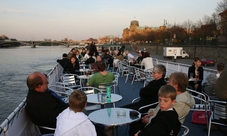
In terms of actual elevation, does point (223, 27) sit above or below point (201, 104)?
above

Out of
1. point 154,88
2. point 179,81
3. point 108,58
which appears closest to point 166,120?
point 179,81

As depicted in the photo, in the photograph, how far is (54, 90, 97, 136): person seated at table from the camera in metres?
2.18

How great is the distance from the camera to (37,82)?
3064mm

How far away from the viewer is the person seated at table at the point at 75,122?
7.15ft

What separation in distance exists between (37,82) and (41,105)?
340 millimetres

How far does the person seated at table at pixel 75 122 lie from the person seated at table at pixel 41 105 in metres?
0.68

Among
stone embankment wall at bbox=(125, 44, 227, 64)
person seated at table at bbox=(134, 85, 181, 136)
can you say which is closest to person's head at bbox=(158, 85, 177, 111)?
person seated at table at bbox=(134, 85, 181, 136)

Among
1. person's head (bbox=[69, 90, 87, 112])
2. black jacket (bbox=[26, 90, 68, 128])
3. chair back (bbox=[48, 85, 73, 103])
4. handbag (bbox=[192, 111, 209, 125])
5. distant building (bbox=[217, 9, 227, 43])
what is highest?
distant building (bbox=[217, 9, 227, 43])

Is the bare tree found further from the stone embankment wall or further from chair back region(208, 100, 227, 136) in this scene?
chair back region(208, 100, 227, 136)

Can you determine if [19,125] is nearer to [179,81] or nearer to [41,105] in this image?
[41,105]

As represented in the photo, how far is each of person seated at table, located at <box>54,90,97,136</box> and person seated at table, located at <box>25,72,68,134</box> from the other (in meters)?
0.68

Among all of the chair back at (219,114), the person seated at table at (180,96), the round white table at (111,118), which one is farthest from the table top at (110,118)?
the chair back at (219,114)

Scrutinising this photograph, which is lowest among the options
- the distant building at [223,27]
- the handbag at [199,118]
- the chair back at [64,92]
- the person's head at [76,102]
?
the handbag at [199,118]

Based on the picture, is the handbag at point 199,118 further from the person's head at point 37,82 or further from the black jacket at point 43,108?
the person's head at point 37,82
